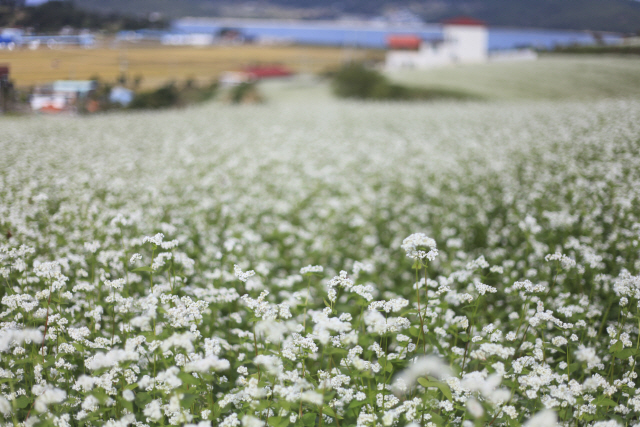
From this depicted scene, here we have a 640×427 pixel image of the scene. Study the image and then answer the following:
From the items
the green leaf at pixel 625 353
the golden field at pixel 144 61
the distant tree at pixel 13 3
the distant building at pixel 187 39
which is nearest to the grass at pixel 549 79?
the distant building at pixel 187 39

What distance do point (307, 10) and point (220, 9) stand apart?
1291 cm

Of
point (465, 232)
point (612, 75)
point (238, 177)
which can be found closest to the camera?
point (465, 232)

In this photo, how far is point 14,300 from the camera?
9.27 ft

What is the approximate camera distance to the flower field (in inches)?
95.8

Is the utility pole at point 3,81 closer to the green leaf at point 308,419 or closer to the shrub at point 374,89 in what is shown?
the green leaf at point 308,419

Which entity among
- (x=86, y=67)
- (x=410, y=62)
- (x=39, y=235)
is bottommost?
(x=39, y=235)

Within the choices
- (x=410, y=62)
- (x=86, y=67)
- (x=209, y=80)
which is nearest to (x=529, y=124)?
(x=86, y=67)

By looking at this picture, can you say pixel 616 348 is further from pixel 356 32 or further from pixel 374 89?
pixel 356 32

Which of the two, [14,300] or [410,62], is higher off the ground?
[410,62]

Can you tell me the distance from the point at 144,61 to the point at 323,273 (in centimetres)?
2169

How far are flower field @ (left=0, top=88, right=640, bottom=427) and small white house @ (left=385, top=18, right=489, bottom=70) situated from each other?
1725 inches

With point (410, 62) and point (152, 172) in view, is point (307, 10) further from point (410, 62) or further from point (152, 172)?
point (152, 172)

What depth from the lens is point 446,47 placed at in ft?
189

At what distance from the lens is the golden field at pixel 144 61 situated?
10741 millimetres
